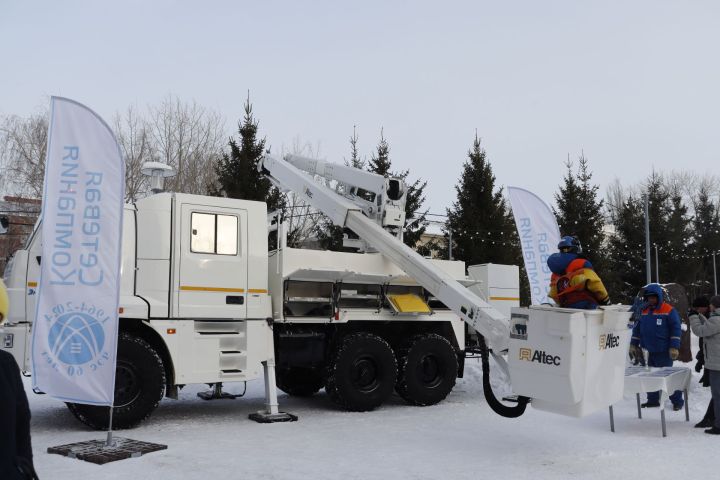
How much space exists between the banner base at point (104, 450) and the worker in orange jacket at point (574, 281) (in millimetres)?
4687

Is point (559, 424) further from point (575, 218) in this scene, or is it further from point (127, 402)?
point (575, 218)

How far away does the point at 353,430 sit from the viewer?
8.84 m

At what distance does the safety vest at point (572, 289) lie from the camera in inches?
288

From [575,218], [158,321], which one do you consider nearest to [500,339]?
[158,321]

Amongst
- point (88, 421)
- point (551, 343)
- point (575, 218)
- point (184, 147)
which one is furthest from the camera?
point (184, 147)

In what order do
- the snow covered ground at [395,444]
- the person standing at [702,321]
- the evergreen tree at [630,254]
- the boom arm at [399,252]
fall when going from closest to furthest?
the snow covered ground at [395,444]
the person standing at [702,321]
the boom arm at [399,252]
the evergreen tree at [630,254]

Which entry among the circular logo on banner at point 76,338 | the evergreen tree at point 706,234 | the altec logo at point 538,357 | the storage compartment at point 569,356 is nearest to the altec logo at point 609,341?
the storage compartment at point 569,356

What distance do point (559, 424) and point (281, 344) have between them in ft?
13.4

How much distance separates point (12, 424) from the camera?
2.80 meters

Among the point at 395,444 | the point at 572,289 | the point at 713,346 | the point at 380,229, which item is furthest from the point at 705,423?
the point at 380,229

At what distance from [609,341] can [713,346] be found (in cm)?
237

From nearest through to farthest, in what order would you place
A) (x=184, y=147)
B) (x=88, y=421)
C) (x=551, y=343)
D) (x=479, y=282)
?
(x=551, y=343) < (x=88, y=421) < (x=479, y=282) < (x=184, y=147)

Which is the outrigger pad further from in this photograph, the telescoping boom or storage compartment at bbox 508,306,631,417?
storage compartment at bbox 508,306,631,417

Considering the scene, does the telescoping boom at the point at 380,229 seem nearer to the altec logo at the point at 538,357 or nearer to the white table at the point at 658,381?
the altec logo at the point at 538,357
